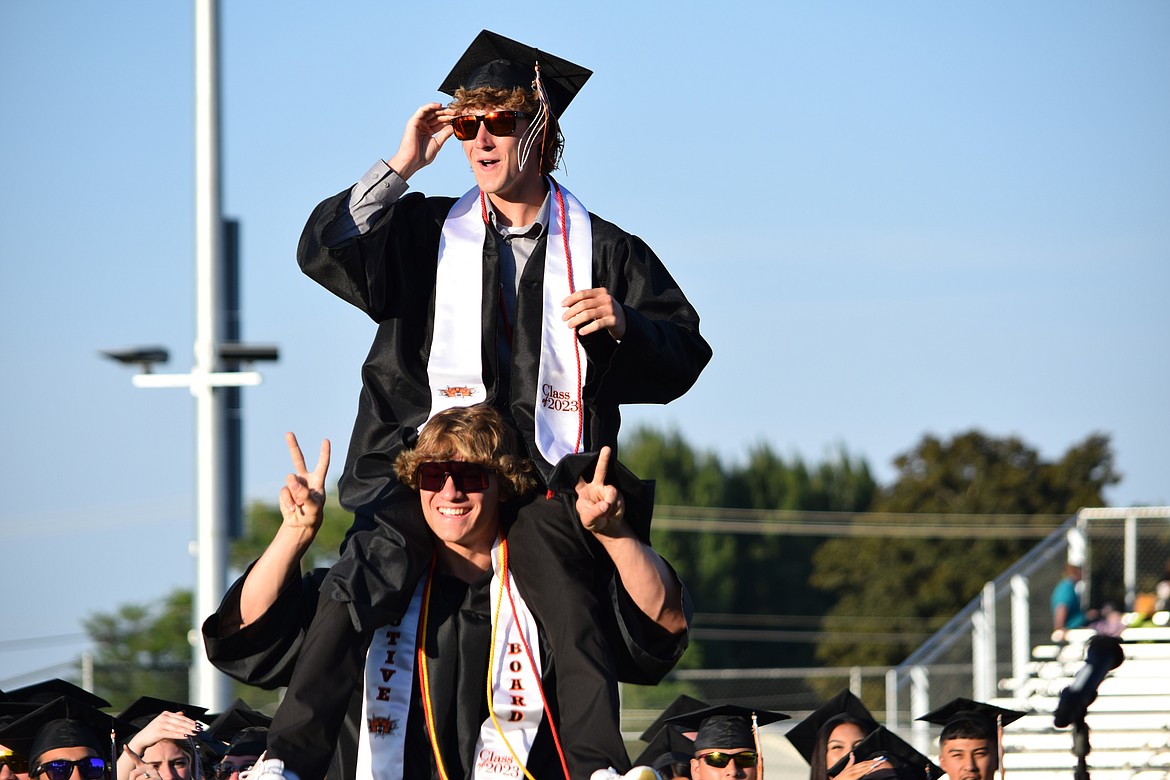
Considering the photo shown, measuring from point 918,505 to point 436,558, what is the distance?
4425cm

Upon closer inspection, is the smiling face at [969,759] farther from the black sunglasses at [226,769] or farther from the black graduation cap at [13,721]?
the black graduation cap at [13,721]

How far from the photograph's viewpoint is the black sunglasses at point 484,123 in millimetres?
5551

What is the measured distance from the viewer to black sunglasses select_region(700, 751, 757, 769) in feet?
27.3

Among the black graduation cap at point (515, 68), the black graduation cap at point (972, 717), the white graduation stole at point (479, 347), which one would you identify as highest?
the black graduation cap at point (515, 68)

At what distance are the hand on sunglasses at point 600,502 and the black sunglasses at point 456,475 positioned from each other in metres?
0.32

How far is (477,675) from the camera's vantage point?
18.2 ft

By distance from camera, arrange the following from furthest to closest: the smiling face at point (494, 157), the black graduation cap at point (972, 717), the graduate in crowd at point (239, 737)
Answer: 1. the black graduation cap at point (972, 717)
2. the graduate in crowd at point (239, 737)
3. the smiling face at point (494, 157)

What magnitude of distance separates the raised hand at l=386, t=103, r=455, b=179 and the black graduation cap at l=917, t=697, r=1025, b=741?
4953 millimetres

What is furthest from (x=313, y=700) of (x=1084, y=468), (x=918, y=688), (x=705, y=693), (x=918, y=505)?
(x=918, y=505)

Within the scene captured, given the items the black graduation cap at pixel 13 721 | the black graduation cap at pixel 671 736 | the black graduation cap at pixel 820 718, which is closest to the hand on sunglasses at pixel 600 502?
the black graduation cap at pixel 13 721

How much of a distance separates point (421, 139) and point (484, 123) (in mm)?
212

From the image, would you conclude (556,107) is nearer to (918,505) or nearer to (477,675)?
(477,675)

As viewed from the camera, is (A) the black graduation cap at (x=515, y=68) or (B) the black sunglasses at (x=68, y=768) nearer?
(A) the black graduation cap at (x=515, y=68)

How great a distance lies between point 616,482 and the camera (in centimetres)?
536
